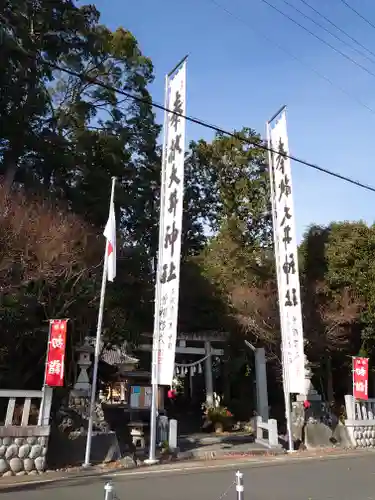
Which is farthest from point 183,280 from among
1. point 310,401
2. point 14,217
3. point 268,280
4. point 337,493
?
point 337,493

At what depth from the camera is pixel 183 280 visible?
2164cm

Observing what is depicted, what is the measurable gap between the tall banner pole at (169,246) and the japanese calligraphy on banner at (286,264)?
3150mm

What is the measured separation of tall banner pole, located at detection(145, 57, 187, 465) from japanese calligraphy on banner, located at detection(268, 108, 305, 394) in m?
3.15

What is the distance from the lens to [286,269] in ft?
51.6

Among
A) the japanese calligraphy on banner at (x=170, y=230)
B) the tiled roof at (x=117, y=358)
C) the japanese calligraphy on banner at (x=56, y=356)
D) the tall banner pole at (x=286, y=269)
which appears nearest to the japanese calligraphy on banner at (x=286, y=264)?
the tall banner pole at (x=286, y=269)

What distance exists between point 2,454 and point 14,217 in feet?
20.1

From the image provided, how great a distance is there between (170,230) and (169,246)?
18.3 inches

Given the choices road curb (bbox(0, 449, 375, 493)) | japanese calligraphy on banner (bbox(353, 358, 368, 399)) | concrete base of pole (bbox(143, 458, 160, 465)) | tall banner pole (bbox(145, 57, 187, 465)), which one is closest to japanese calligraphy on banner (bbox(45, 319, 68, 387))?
road curb (bbox(0, 449, 375, 493))

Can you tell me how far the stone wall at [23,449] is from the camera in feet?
32.8

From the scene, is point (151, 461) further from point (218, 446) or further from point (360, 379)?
point (360, 379)

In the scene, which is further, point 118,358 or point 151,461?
point 118,358

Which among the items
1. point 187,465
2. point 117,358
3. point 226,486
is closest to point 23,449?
point 187,465

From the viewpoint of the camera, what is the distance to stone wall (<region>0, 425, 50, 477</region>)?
9.98m

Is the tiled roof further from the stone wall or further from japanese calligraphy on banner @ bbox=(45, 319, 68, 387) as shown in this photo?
the stone wall
